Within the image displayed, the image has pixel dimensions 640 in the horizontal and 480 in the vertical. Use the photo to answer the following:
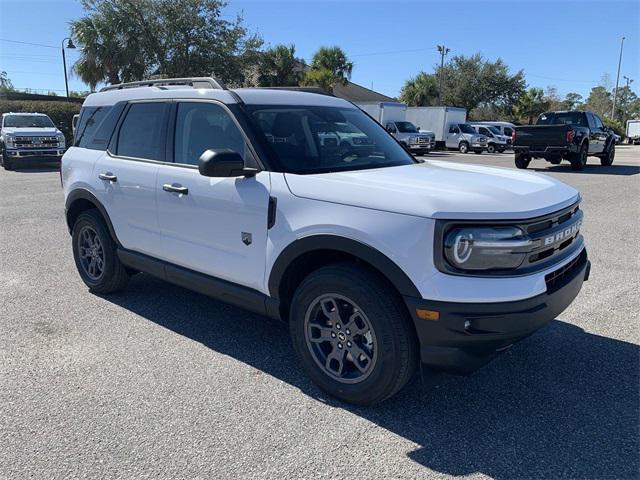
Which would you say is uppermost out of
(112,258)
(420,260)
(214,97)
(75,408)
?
(214,97)

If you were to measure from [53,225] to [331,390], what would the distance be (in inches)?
268

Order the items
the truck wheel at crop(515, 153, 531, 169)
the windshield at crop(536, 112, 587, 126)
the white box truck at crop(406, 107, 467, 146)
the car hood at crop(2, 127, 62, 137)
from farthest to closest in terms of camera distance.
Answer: the white box truck at crop(406, 107, 467, 146), the truck wheel at crop(515, 153, 531, 169), the windshield at crop(536, 112, 587, 126), the car hood at crop(2, 127, 62, 137)

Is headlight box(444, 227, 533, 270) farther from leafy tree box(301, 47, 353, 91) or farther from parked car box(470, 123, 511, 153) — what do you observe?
leafy tree box(301, 47, 353, 91)

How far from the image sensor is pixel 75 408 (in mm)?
3178

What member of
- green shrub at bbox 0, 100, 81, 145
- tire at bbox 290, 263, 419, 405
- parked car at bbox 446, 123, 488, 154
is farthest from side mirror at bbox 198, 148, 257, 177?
parked car at bbox 446, 123, 488, 154

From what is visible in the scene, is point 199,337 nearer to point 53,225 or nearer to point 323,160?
point 323,160

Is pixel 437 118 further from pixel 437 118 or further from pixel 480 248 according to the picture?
pixel 480 248

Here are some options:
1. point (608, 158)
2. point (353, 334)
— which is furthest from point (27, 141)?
point (608, 158)

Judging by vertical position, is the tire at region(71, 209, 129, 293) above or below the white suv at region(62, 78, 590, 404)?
below

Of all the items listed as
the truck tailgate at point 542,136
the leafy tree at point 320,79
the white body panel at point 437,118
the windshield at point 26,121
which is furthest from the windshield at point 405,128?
the windshield at point 26,121

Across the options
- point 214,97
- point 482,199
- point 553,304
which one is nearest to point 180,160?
point 214,97

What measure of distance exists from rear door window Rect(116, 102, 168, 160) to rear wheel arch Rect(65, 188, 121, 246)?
0.54 m

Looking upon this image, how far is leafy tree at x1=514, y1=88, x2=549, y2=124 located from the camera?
53.4 m

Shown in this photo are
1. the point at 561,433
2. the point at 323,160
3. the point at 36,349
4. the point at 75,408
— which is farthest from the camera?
the point at 36,349
